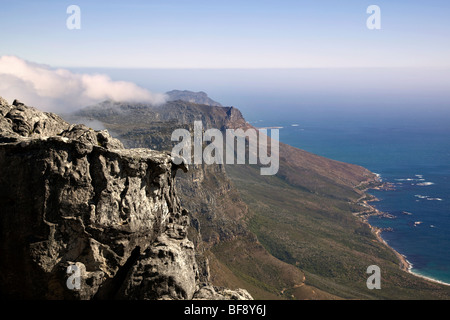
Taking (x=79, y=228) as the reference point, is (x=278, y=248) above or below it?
below

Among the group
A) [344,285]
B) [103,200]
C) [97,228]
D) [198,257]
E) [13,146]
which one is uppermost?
[13,146]

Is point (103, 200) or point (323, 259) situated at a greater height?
point (103, 200)

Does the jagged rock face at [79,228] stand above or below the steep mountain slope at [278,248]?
above

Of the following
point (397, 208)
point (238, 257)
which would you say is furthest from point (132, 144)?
point (397, 208)

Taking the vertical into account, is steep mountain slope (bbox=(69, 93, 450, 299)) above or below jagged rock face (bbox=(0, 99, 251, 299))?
below

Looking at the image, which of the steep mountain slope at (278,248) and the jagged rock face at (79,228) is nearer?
the jagged rock face at (79,228)

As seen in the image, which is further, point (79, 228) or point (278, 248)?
point (278, 248)

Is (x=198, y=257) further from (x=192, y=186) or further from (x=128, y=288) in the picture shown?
(x=128, y=288)

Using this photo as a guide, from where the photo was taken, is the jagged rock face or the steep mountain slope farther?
the steep mountain slope
